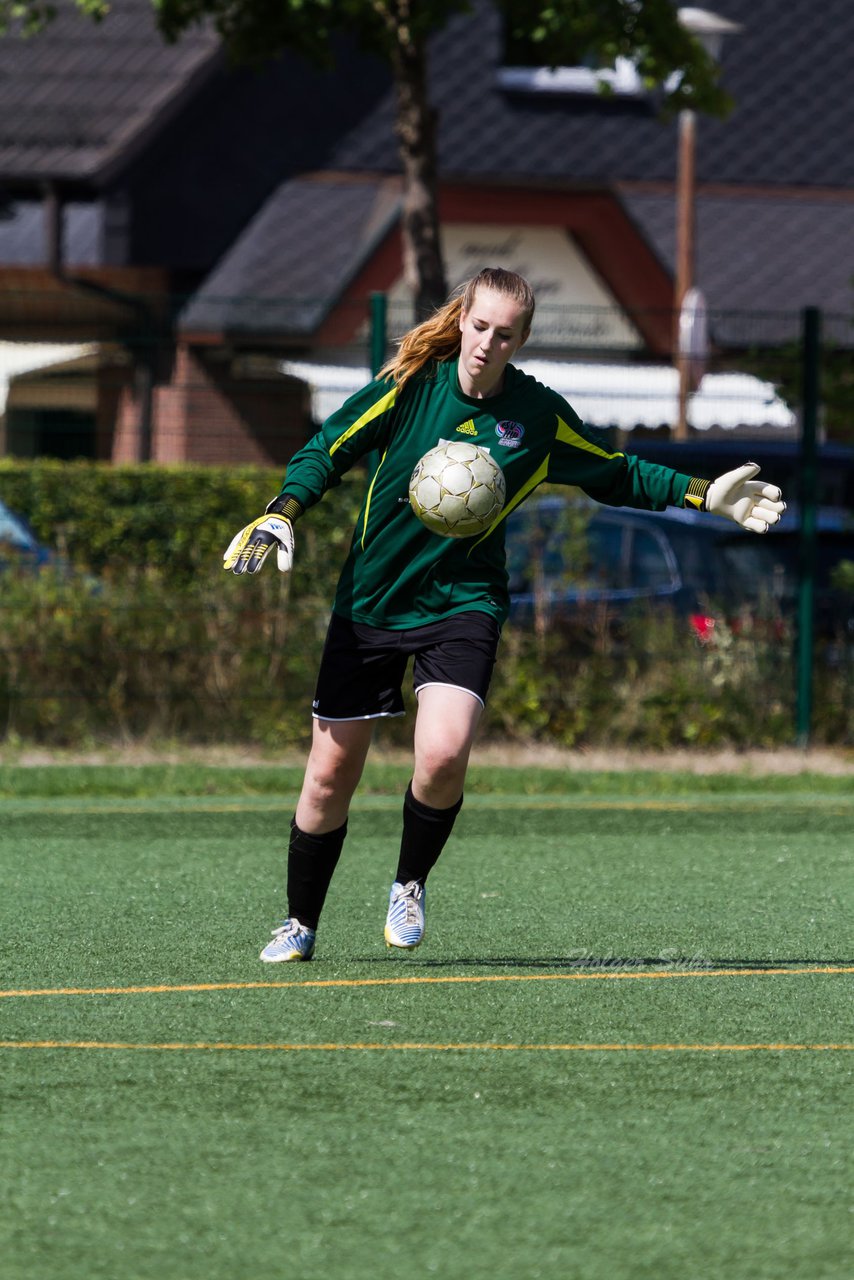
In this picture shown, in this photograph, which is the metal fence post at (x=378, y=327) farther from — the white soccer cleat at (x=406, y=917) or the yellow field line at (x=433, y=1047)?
the yellow field line at (x=433, y=1047)

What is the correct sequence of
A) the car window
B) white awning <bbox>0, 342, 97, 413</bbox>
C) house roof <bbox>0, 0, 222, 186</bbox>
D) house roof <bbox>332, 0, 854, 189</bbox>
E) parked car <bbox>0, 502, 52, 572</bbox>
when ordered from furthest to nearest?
1. house roof <bbox>332, 0, 854, 189</bbox>
2. house roof <bbox>0, 0, 222, 186</bbox>
3. white awning <bbox>0, 342, 97, 413</bbox>
4. the car window
5. parked car <bbox>0, 502, 52, 572</bbox>

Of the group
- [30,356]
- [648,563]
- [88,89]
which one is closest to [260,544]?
[648,563]

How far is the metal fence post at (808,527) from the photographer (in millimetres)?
12578

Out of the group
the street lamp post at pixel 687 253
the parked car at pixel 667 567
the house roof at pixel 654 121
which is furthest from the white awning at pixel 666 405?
the house roof at pixel 654 121

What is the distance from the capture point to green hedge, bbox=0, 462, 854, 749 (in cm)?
1239

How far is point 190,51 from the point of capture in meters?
23.9

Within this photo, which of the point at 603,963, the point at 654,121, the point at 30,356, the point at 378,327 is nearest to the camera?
the point at 603,963

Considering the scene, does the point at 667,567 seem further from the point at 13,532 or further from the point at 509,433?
the point at 509,433

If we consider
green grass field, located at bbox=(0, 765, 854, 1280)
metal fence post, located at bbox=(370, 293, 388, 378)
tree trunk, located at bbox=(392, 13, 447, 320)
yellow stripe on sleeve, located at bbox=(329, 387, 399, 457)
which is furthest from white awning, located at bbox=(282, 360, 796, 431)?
yellow stripe on sleeve, located at bbox=(329, 387, 399, 457)

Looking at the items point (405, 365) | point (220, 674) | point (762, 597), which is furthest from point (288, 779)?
point (405, 365)

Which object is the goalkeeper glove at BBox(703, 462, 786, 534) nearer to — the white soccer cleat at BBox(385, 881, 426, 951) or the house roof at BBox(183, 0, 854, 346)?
the white soccer cleat at BBox(385, 881, 426, 951)

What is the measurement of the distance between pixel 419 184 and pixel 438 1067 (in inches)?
378

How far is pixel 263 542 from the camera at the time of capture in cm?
580

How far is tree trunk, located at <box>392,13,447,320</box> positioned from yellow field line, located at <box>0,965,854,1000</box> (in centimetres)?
794
